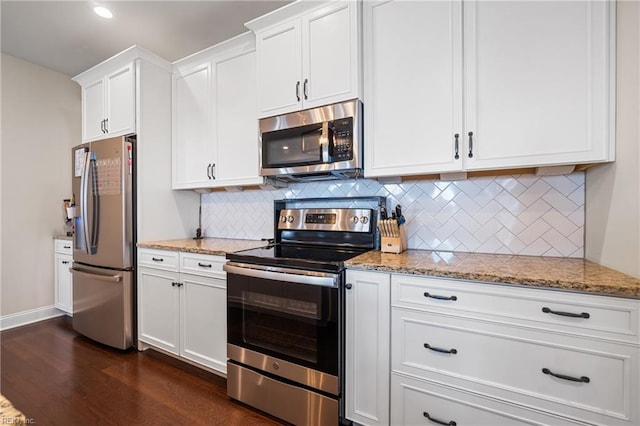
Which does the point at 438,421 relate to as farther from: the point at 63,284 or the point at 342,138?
the point at 63,284

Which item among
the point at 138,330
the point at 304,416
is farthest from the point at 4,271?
the point at 304,416

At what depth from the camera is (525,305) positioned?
3.79 ft

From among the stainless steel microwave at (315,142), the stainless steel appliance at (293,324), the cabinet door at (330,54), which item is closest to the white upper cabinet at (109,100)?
the stainless steel microwave at (315,142)

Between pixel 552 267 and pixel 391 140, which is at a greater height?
pixel 391 140

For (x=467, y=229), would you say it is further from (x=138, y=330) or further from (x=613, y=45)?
(x=138, y=330)

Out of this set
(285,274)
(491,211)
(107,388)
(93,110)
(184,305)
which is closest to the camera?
(285,274)

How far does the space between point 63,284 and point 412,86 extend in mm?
3968

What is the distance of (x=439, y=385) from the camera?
132 centimetres

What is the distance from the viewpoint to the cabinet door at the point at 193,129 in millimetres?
2496

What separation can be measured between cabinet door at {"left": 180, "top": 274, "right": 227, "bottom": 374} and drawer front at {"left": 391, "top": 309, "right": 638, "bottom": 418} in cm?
119

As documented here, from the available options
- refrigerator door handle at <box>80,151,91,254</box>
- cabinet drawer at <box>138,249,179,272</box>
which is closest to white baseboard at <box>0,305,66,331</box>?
refrigerator door handle at <box>80,151,91,254</box>

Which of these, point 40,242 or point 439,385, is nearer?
point 439,385

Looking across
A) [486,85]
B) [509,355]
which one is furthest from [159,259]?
[486,85]

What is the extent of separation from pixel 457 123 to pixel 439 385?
1293 mm
